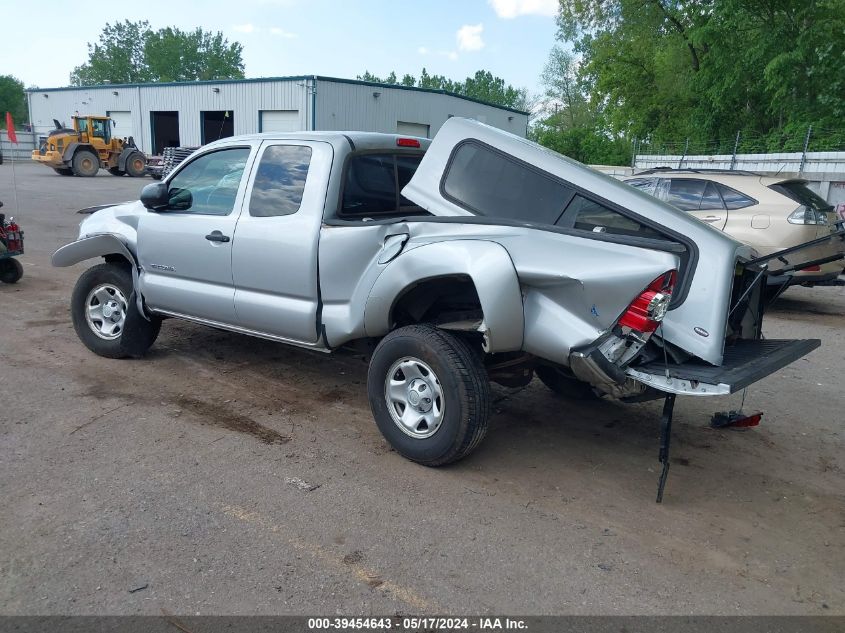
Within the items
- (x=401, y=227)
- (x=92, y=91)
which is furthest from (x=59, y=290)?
(x=92, y=91)

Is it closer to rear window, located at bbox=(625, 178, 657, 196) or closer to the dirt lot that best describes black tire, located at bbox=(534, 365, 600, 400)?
the dirt lot

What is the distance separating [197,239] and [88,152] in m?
29.1

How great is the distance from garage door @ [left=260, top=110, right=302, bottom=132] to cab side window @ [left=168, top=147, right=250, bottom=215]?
27.4 metres

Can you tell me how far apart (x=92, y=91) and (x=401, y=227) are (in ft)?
151

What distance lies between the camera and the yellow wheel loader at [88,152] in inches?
1168

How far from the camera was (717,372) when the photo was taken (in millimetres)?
3529

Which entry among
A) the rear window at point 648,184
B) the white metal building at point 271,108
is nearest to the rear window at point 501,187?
the rear window at point 648,184

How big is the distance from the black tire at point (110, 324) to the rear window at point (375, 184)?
226 cm

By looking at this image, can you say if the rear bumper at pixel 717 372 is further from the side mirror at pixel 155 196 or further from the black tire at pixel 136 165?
the black tire at pixel 136 165

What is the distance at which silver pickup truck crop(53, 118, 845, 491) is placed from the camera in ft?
11.7

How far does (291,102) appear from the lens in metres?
32.4

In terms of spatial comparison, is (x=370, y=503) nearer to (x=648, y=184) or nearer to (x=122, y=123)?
(x=648, y=184)

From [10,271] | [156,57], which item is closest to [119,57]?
[156,57]

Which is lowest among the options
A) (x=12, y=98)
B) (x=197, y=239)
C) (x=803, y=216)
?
(x=197, y=239)
